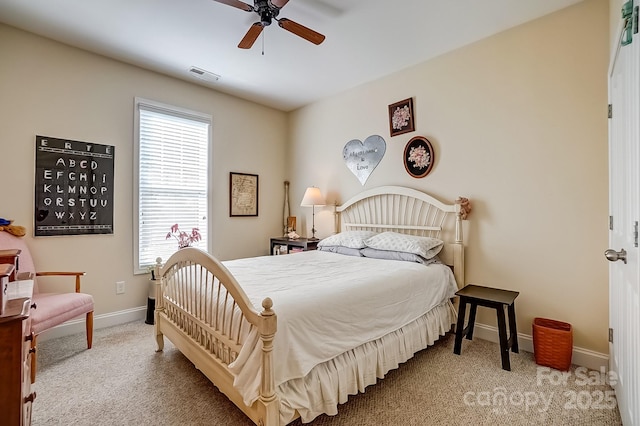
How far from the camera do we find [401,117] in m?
3.40

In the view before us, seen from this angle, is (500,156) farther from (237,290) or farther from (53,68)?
(53,68)

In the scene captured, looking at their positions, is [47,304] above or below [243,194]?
below

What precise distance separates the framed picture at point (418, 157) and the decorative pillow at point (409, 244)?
2.45 feet

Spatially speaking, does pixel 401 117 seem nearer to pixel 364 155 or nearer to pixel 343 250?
pixel 364 155

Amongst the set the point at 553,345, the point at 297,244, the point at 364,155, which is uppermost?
the point at 364,155

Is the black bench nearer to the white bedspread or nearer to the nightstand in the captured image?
the white bedspread

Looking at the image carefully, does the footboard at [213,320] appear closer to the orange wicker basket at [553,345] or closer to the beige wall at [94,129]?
the beige wall at [94,129]

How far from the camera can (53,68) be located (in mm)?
2834

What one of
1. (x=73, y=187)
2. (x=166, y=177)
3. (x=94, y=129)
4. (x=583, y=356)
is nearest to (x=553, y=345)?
(x=583, y=356)

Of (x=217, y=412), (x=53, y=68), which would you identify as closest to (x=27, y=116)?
(x=53, y=68)

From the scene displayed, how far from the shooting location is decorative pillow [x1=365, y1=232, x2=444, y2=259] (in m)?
2.76

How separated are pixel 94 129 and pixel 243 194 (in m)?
1.80

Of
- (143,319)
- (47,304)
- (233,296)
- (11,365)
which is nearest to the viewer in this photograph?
(11,365)

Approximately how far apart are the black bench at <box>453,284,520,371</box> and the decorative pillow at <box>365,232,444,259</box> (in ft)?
1.43
